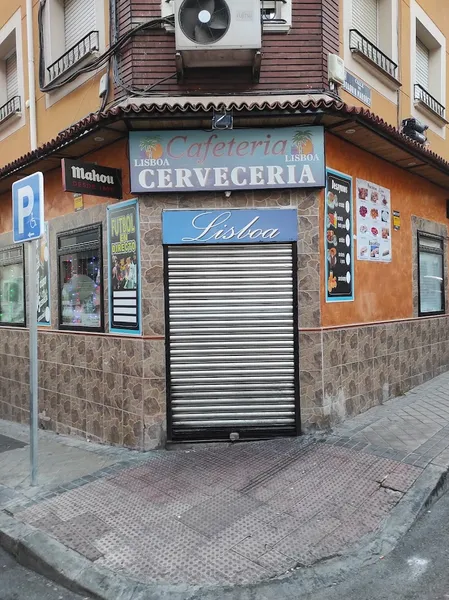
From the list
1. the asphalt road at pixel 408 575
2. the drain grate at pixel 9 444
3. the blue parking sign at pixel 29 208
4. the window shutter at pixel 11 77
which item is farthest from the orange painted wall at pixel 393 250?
the window shutter at pixel 11 77

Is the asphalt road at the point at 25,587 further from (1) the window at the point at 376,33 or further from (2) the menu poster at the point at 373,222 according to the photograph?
(1) the window at the point at 376,33

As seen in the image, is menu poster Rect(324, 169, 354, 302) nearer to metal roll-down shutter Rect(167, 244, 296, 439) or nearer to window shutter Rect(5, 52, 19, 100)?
metal roll-down shutter Rect(167, 244, 296, 439)

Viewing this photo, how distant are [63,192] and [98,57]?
2.03 meters

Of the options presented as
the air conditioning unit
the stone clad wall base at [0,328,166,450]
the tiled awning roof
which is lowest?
the stone clad wall base at [0,328,166,450]

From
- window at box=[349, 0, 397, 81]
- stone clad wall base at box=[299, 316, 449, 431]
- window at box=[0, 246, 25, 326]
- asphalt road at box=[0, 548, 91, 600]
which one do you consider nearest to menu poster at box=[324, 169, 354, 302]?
stone clad wall base at box=[299, 316, 449, 431]

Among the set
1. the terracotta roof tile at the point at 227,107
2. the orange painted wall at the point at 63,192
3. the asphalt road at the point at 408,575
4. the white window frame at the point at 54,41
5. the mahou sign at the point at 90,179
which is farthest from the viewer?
the white window frame at the point at 54,41

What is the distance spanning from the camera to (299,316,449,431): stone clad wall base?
599 centimetres

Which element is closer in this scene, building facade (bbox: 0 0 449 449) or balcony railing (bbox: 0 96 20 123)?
building facade (bbox: 0 0 449 449)

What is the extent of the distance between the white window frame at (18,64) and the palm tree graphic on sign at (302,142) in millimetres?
5656

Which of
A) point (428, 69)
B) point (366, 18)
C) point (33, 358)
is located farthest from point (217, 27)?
point (428, 69)

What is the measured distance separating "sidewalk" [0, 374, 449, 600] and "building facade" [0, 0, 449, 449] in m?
0.58

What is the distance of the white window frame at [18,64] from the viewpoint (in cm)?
879

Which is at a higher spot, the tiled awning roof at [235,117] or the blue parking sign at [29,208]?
the tiled awning roof at [235,117]

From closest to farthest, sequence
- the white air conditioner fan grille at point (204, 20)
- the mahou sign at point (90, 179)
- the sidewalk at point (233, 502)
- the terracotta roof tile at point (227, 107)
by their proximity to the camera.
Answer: the sidewalk at point (233, 502) → the terracotta roof tile at point (227, 107) → the mahou sign at point (90, 179) → the white air conditioner fan grille at point (204, 20)
